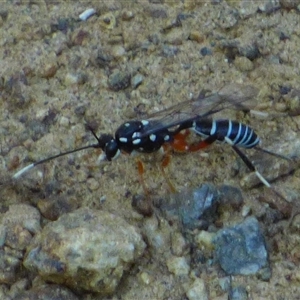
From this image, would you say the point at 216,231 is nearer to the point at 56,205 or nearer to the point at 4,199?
the point at 56,205

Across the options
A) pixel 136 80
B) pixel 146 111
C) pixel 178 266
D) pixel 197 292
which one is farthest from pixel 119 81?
pixel 197 292

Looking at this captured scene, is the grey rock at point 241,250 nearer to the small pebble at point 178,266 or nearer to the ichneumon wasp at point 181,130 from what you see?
the small pebble at point 178,266

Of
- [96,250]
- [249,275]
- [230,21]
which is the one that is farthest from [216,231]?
[230,21]

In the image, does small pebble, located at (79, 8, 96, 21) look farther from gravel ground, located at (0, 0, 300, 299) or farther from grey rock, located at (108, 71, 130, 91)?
grey rock, located at (108, 71, 130, 91)

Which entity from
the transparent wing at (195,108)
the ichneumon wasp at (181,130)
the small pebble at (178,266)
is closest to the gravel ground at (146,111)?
the small pebble at (178,266)

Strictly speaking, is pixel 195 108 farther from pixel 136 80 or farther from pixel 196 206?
pixel 196 206

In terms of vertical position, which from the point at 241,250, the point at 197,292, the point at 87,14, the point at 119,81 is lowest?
the point at 197,292

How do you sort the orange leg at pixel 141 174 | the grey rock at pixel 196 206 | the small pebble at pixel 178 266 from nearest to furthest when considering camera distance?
the small pebble at pixel 178 266 → the grey rock at pixel 196 206 → the orange leg at pixel 141 174
